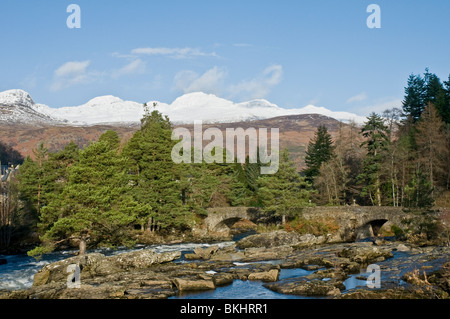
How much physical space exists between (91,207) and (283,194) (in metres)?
24.3

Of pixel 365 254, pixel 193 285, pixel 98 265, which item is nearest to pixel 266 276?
pixel 193 285

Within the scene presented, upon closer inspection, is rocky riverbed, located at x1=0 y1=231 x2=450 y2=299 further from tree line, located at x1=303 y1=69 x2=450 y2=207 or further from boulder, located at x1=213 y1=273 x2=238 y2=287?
tree line, located at x1=303 y1=69 x2=450 y2=207

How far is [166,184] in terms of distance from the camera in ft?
167

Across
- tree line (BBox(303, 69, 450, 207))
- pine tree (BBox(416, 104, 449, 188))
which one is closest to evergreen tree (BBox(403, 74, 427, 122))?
tree line (BBox(303, 69, 450, 207))

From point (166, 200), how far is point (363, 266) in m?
27.0

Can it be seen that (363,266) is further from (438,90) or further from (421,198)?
(438,90)

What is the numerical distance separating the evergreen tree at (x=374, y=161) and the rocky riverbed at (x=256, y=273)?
16806 millimetres

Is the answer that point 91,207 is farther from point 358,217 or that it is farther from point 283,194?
point 358,217

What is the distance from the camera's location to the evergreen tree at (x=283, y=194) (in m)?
51.1

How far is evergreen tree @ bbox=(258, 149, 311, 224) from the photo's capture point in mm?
51094

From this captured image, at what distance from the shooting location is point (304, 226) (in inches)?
1967

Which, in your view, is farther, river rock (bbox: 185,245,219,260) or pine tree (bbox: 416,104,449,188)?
pine tree (bbox: 416,104,449,188)

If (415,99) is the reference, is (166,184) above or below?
below
